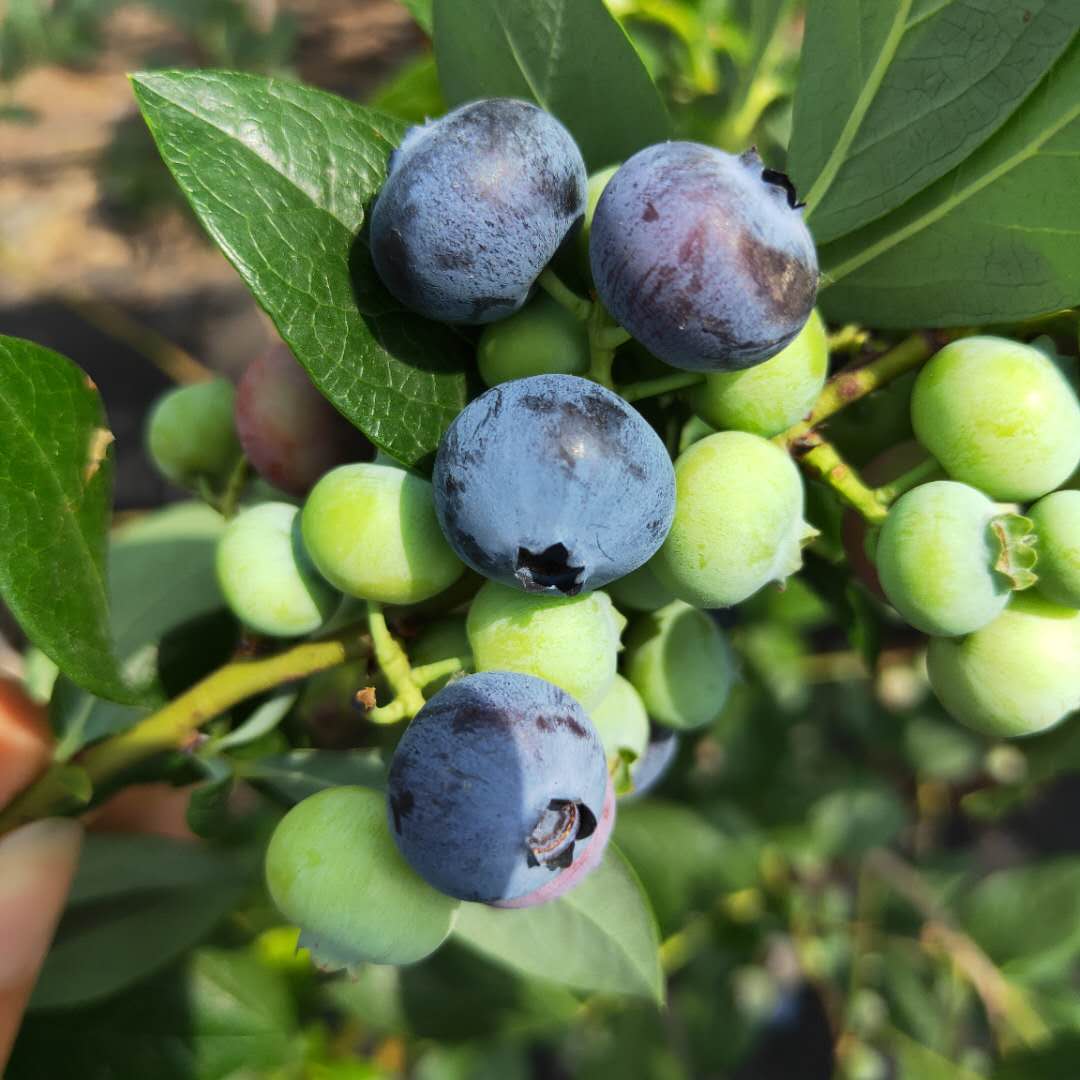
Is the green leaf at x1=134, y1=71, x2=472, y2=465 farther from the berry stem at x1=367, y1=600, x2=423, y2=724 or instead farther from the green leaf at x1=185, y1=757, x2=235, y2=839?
the green leaf at x1=185, y1=757, x2=235, y2=839

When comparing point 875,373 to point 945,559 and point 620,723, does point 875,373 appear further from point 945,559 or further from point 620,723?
point 620,723

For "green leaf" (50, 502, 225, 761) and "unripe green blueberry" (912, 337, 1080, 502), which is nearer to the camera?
"unripe green blueberry" (912, 337, 1080, 502)

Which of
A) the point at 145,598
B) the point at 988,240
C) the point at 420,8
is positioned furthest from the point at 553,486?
the point at 145,598

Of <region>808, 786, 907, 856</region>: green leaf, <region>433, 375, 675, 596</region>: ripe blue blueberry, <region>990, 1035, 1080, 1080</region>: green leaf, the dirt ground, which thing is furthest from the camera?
the dirt ground

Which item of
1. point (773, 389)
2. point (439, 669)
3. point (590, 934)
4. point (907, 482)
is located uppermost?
point (773, 389)

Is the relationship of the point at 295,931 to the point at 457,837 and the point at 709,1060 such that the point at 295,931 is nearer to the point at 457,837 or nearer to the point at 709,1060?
the point at 709,1060

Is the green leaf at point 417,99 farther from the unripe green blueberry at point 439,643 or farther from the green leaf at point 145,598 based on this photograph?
the unripe green blueberry at point 439,643

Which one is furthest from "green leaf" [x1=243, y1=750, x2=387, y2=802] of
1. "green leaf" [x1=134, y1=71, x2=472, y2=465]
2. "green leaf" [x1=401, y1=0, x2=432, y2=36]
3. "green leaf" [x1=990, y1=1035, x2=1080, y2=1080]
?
"green leaf" [x1=990, y1=1035, x2=1080, y2=1080]

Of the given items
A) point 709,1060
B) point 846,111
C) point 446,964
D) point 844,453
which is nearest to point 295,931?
point 446,964
